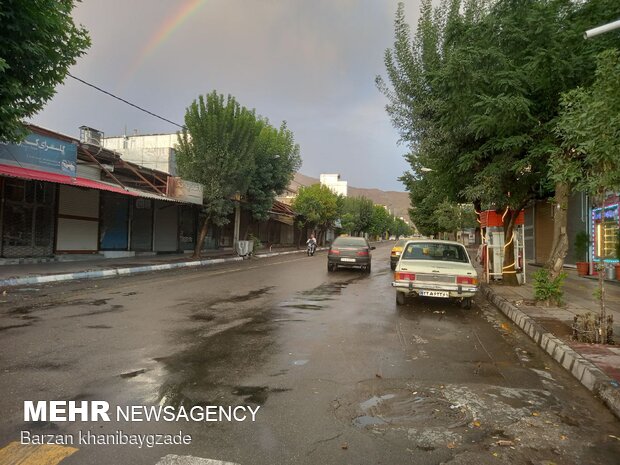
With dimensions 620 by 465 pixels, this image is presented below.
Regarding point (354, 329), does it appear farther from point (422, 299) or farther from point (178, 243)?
point (178, 243)

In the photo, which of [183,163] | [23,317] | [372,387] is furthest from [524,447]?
[183,163]

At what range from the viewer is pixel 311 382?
4.73m

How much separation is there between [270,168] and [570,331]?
24479 millimetres

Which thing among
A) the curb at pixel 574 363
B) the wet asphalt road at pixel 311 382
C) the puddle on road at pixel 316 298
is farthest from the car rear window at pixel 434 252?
the puddle on road at pixel 316 298

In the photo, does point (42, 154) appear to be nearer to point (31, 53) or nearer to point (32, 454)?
point (31, 53)

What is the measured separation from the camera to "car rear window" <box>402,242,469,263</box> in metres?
10.8

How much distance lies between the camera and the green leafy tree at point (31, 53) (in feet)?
27.6

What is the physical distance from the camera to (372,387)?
4.63 metres

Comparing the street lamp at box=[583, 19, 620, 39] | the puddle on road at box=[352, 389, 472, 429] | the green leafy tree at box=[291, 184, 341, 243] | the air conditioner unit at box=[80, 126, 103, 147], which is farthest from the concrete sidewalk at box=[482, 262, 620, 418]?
the green leafy tree at box=[291, 184, 341, 243]

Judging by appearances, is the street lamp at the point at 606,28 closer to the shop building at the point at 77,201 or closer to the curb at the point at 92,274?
the curb at the point at 92,274

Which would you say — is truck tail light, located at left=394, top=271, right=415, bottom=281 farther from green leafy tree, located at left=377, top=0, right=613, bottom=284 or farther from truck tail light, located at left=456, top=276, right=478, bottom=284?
green leafy tree, located at left=377, top=0, right=613, bottom=284

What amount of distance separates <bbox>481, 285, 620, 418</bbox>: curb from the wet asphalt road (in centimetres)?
14

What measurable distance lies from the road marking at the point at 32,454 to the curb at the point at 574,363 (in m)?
4.79

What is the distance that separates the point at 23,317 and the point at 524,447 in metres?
8.14
